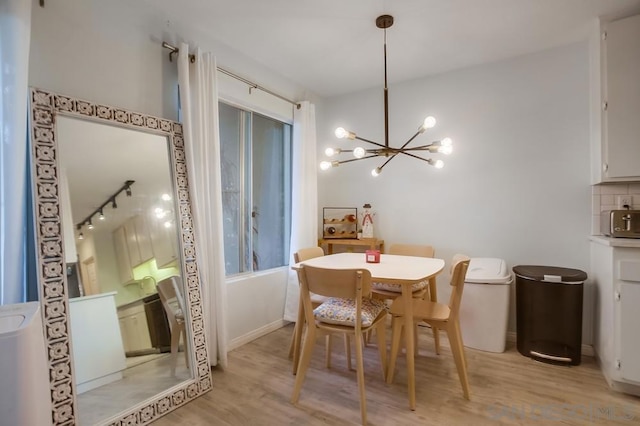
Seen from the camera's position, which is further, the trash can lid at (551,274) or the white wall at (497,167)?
the white wall at (497,167)

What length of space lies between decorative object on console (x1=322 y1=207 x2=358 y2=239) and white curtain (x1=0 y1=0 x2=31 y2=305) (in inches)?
107

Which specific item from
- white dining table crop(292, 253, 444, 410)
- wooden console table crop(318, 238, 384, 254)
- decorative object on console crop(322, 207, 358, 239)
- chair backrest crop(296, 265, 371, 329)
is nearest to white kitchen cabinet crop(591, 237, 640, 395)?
white dining table crop(292, 253, 444, 410)

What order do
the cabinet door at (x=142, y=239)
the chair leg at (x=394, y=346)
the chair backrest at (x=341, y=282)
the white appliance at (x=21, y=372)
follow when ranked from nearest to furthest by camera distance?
the white appliance at (x=21, y=372), the chair backrest at (x=341, y=282), the cabinet door at (x=142, y=239), the chair leg at (x=394, y=346)

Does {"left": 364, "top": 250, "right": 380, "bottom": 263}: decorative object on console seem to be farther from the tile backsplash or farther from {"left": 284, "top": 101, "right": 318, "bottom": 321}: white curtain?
the tile backsplash

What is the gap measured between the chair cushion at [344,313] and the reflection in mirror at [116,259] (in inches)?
38.1

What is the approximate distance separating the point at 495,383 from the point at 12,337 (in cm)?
262

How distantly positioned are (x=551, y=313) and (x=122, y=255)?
3.05m

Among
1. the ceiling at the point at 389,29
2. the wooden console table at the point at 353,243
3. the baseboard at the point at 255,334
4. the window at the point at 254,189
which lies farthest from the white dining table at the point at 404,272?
the ceiling at the point at 389,29

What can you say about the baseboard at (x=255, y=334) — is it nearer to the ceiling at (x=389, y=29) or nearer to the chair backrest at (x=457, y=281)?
the chair backrest at (x=457, y=281)

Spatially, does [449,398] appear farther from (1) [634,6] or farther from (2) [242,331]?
(1) [634,6]

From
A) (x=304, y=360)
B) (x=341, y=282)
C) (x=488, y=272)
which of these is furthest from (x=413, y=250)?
(x=304, y=360)

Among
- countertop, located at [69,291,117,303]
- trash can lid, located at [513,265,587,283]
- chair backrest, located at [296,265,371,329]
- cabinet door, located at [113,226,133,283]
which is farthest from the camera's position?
trash can lid, located at [513,265,587,283]

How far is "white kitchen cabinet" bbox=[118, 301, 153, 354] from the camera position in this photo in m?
1.91

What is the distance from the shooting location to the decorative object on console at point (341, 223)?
3.77m
